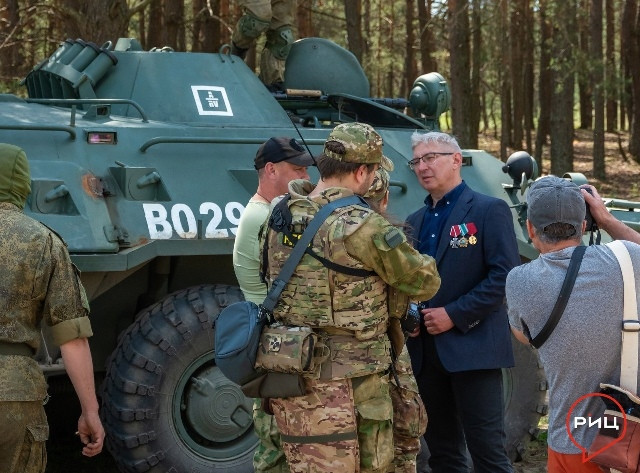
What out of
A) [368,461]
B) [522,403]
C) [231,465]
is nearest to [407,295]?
[368,461]

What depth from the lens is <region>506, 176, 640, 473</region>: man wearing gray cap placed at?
3.29 m

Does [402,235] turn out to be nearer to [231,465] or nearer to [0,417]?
[0,417]

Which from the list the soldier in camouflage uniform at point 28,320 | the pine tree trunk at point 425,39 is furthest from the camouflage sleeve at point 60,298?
the pine tree trunk at point 425,39

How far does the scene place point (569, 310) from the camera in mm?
3328

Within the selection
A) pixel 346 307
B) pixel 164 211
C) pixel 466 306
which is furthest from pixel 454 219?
pixel 164 211

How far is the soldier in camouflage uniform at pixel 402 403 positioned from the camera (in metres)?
3.89

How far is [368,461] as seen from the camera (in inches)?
146

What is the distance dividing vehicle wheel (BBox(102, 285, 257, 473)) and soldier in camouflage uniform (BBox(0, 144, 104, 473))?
5.90ft

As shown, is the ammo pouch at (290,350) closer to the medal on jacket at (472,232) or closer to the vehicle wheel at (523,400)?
the medal on jacket at (472,232)

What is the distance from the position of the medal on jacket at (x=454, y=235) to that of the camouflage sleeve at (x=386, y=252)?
1.25m

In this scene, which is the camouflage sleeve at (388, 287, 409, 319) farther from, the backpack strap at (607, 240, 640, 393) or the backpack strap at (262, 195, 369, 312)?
the backpack strap at (607, 240, 640, 393)

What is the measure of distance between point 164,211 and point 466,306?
1861 mm

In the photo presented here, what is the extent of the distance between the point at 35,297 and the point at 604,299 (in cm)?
185

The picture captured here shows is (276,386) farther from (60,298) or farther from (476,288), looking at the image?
(476,288)
